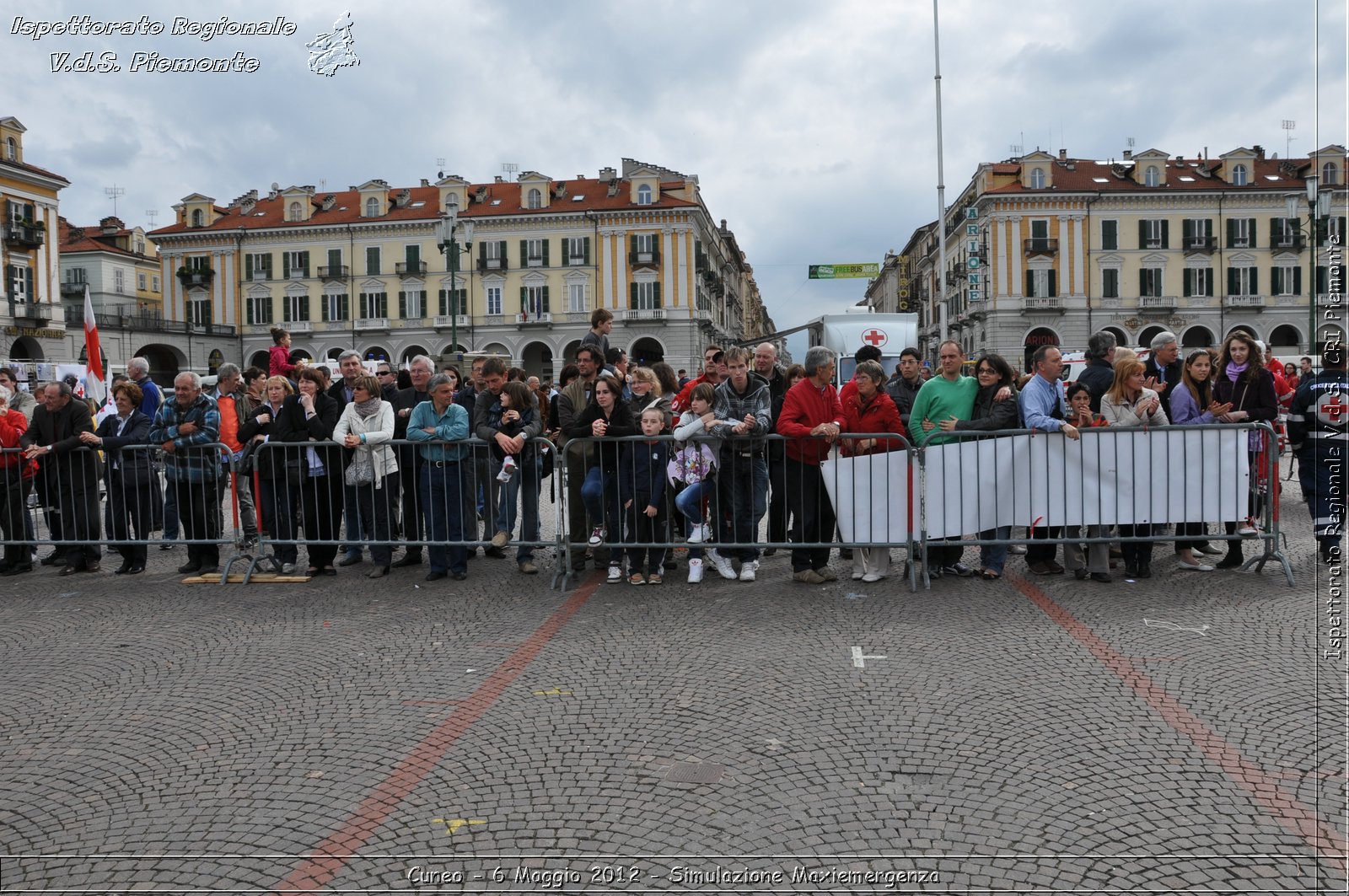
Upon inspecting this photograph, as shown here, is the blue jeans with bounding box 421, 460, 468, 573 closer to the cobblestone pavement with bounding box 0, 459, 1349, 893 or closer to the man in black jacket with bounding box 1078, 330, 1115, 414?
the cobblestone pavement with bounding box 0, 459, 1349, 893

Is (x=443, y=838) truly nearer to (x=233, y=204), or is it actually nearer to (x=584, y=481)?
(x=584, y=481)

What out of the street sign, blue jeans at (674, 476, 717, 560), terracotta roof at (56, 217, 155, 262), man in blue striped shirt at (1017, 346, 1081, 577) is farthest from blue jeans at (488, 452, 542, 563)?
terracotta roof at (56, 217, 155, 262)

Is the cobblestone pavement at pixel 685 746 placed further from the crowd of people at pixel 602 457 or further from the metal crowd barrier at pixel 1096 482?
the crowd of people at pixel 602 457

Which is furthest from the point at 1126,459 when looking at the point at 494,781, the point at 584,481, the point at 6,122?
the point at 6,122

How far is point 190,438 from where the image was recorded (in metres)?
8.80

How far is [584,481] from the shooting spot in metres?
8.19

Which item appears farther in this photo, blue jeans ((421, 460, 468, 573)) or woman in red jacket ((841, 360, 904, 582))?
blue jeans ((421, 460, 468, 573))

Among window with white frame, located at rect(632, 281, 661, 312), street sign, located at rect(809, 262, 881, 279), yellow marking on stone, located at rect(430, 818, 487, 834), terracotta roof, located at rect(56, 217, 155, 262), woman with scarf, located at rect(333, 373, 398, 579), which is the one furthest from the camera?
terracotta roof, located at rect(56, 217, 155, 262)

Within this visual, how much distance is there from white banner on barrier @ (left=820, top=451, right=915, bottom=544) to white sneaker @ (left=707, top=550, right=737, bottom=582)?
1005 millimetres

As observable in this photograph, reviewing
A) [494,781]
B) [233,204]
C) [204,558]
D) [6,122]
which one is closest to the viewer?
[494,781]

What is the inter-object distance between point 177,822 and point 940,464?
5703 millimetres

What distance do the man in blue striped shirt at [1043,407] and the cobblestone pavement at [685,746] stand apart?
937 millimetres

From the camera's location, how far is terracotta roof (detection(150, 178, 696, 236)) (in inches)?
2741

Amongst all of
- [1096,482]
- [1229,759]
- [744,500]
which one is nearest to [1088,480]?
[1096,482]
